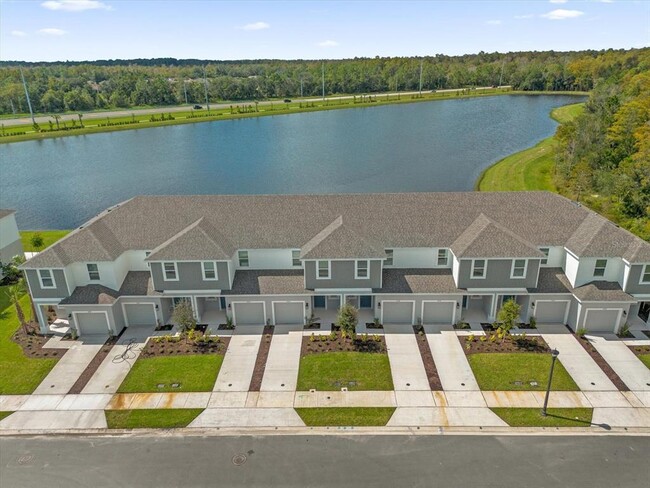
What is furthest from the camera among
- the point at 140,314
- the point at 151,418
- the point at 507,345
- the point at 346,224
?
the point at 346,224

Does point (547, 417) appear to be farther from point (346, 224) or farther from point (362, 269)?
point (346, 224)

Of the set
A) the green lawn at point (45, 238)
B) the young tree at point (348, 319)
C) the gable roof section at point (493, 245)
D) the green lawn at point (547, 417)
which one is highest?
the gable roof section at point (493, 245)

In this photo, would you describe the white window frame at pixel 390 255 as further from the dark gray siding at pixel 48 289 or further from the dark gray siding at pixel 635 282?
the dark gray siding at pixel 48 289

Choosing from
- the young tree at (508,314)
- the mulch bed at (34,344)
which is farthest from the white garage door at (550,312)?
the mulch bed at (34,344)

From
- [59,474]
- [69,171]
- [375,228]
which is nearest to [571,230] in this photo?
[375,228]

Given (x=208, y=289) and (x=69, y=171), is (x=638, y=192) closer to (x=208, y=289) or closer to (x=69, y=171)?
(x=208, y=289)

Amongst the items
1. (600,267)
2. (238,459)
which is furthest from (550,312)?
(238,459)
